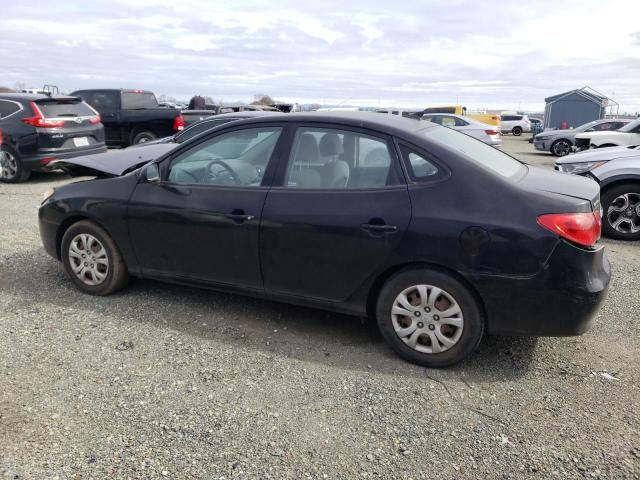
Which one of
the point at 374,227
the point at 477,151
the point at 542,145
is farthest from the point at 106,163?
the point at 542,145

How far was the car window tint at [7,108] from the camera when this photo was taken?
390 inches

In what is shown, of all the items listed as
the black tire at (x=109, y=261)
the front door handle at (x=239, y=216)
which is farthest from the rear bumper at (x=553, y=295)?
the black tire at (x=109, y=261)

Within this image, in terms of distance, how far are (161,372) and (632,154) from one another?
6914 mm

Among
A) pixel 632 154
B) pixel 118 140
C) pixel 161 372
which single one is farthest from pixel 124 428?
pixel 118 140

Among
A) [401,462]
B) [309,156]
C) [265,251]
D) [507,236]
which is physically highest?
[309,156]

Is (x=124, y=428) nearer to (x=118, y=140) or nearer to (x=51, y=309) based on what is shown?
(x=51, y=309)

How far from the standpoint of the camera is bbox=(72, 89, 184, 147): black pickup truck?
44.1ft

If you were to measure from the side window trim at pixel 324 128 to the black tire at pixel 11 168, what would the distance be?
824cm

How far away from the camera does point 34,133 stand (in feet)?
32.0

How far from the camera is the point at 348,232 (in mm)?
3371

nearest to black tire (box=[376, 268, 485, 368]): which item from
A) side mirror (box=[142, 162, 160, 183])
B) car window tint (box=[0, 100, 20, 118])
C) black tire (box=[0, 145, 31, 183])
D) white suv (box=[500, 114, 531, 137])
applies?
side mirror (box=[142, 162, 160, 183])

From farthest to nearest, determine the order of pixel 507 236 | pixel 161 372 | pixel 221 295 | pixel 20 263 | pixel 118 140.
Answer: pixel 118 140, pixel 20 263, pixel 221 295, pixel 161 372, pixel 507 236

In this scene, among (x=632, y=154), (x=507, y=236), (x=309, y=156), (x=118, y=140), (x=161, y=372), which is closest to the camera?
(x=507, y=236)

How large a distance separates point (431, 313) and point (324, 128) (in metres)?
1.47
